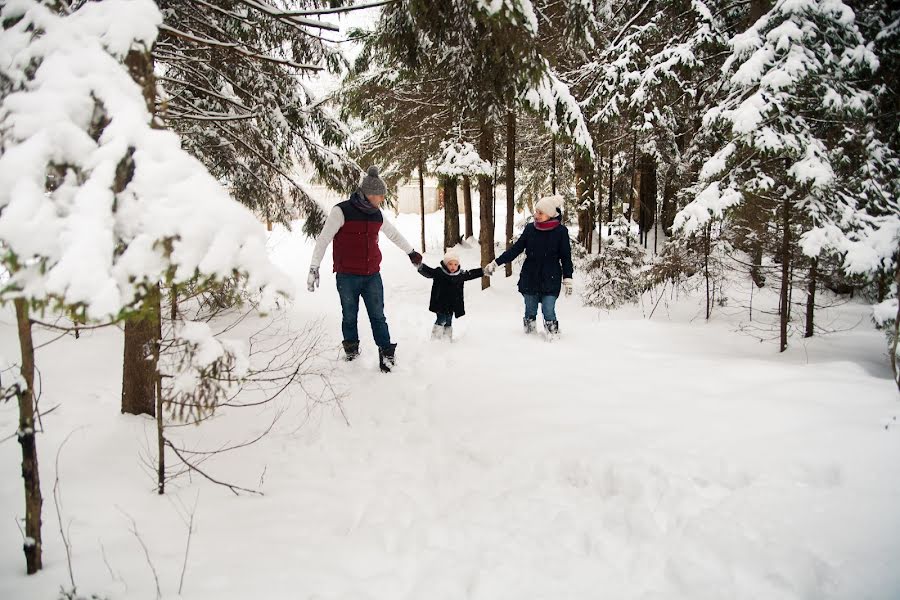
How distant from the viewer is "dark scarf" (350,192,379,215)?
514cm

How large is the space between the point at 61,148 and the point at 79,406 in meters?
2.97

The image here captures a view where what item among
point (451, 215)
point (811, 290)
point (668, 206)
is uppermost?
point (668, 206)

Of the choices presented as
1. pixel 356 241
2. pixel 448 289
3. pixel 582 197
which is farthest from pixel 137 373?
pixel 582 197

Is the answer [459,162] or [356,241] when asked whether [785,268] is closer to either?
[356,241]

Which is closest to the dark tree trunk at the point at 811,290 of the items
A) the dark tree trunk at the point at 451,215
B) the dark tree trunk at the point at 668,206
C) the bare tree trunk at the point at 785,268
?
the bare tree trunk at the point at 785,268

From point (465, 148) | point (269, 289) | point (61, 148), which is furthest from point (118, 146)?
point (465, 148)

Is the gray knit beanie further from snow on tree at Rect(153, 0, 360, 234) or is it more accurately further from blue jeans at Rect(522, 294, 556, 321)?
blue jeans at Rect(522, 294, 556, 321)

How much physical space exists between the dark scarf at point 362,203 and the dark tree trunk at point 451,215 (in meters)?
11.0

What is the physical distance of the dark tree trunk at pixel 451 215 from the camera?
16.5 m

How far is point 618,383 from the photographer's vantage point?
4.40m

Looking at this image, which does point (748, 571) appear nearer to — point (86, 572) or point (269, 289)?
point (269, 289)

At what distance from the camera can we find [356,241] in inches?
205

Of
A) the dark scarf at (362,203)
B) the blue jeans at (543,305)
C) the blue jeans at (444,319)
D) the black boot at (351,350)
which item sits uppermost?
the dark scarf at (362,203)

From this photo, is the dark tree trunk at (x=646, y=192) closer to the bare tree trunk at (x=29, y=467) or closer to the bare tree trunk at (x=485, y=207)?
the bare tree trunk at (x=485, y=207)
